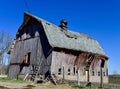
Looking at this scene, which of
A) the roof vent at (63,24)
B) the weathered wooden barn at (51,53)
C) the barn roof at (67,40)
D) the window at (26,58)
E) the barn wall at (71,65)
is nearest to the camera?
the barn wall at (71,65)

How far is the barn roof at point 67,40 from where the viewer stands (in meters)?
29.2

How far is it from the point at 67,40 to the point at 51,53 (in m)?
4.48

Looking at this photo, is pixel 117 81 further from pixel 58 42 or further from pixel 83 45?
pixel 58 42

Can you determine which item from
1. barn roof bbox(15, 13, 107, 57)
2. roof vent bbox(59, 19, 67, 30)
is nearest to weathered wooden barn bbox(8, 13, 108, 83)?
barn roof bbox(15, 13, 107, 57)

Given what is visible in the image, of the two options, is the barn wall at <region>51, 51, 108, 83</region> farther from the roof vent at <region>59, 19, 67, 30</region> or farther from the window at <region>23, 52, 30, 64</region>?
the roof vent at <region>59, 19, 67, 30</region>

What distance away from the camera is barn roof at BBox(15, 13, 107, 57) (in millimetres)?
29163

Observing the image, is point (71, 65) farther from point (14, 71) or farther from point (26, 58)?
point (14, 71)

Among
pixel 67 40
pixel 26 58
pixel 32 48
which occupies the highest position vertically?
pixel 67 40

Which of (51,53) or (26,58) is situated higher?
(51,53)

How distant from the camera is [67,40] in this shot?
103 ft

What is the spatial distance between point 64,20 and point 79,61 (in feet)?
24.6

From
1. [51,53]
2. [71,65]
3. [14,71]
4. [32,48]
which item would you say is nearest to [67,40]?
[71,65]

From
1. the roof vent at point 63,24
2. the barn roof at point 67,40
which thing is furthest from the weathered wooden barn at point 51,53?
the roof vent at point 63,24

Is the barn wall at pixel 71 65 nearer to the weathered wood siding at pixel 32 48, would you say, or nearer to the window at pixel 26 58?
the weathered wood siding at pixel 32 48
